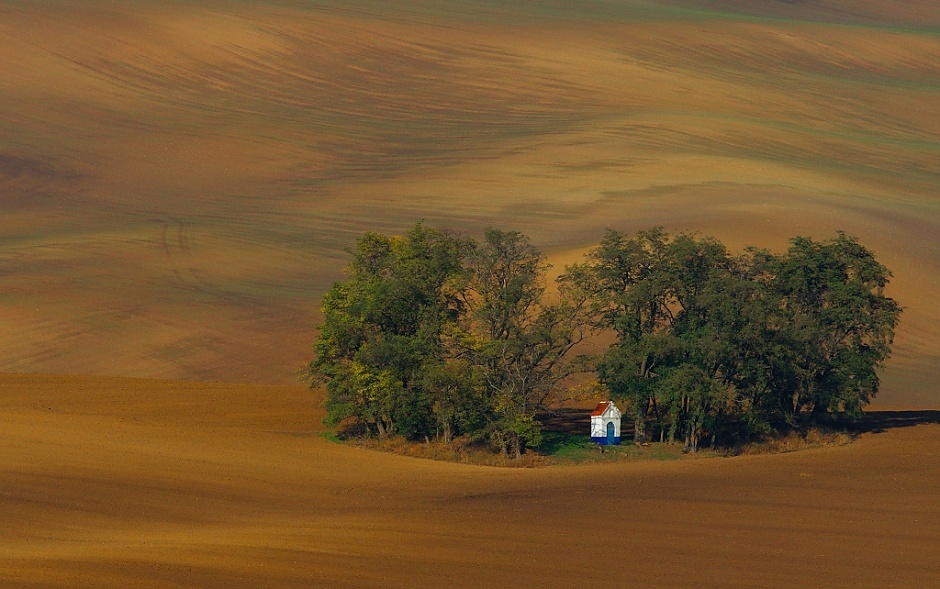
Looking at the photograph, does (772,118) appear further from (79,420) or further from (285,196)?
(79,420)

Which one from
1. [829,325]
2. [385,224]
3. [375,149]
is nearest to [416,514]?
[829,325]

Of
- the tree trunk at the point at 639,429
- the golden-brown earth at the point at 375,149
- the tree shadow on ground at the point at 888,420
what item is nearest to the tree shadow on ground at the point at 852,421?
the tree shadow on ground at the point at 888,420

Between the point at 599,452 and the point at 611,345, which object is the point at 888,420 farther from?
the point at 599,452

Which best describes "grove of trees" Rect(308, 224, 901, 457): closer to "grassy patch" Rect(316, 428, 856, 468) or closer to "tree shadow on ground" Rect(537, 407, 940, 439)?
"grassy patch" Rect(316, 428, 856, 468)

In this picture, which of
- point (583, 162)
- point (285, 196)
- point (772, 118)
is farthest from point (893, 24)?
point (285, 196)

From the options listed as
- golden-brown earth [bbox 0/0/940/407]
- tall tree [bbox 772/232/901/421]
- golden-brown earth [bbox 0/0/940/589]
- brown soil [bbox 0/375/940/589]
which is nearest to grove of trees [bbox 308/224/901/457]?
tall tree [bbox 772/232/901/421]
